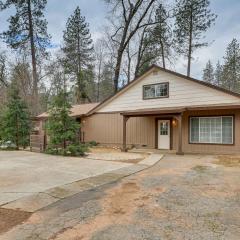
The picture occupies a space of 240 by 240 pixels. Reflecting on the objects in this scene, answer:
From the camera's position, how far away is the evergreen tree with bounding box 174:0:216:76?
26750mm

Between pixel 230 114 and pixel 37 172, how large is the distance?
10068 mm

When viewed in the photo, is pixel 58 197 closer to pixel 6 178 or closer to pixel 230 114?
pixel 6 178

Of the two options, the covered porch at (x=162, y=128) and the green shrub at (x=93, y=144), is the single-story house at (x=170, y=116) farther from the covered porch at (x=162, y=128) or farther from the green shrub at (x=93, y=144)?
the green shrub at (x=93, y=144)

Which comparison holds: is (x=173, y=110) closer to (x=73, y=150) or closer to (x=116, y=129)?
(x=116, y=129)

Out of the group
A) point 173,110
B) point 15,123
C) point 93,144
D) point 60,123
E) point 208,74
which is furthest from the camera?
point 208,74

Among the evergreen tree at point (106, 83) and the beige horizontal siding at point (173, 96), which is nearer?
the beige horizontal siding at point (173, 96)

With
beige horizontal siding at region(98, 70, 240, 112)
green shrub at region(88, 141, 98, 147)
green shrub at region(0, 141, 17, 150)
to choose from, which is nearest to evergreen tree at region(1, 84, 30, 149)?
green shrub at region(0, 141, 17, 150)

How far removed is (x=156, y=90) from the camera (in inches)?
685

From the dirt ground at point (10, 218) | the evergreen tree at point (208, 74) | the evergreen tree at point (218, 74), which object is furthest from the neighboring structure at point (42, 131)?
the evergreen tree at point (208, 74)

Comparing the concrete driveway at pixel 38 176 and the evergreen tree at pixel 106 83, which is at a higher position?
the evergreen tree at pixel 106 83

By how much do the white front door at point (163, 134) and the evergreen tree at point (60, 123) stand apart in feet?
17.0

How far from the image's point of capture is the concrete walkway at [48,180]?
6227 millimetres

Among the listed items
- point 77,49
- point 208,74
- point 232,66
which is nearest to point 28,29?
point 77,49

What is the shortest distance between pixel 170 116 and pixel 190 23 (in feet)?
48.9
